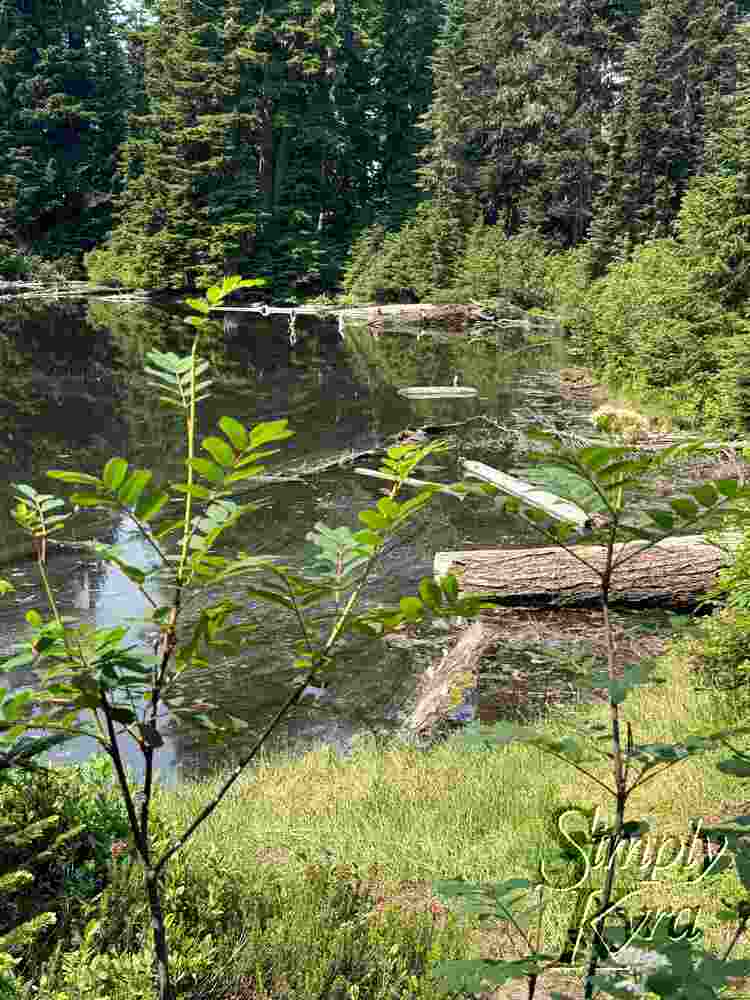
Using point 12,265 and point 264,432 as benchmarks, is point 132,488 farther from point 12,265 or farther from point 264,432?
point 12,265

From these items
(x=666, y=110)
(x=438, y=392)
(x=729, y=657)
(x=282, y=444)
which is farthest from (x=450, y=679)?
(x=666, y=110)

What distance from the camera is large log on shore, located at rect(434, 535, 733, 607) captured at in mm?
8008

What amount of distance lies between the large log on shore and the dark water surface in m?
0.95

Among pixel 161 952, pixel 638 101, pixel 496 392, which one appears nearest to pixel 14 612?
pixel 161 952

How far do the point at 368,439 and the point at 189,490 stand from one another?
1374 centimetres

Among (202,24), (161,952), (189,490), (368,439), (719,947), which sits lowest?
(368,439)

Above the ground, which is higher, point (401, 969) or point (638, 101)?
point (638, 101)

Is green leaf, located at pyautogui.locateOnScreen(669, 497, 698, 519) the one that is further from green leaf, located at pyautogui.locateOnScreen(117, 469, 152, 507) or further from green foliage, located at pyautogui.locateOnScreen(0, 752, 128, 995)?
green foliage, located at pyautogui.locateOnScreen(0, 752, 128, 995)

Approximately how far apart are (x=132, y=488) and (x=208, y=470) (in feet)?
0.41

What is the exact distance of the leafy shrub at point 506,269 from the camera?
108 feet

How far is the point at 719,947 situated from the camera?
2.85 m

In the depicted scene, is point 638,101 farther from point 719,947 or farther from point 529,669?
point 719,947

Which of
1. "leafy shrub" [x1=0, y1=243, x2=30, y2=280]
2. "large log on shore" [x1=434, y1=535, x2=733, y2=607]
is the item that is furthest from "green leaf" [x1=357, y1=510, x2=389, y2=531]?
"leafy shrub" [x1=0, y1=243, x2=30, y2=280]

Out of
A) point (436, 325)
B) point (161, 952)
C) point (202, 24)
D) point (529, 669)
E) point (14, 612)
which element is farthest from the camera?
point (202, 24)
